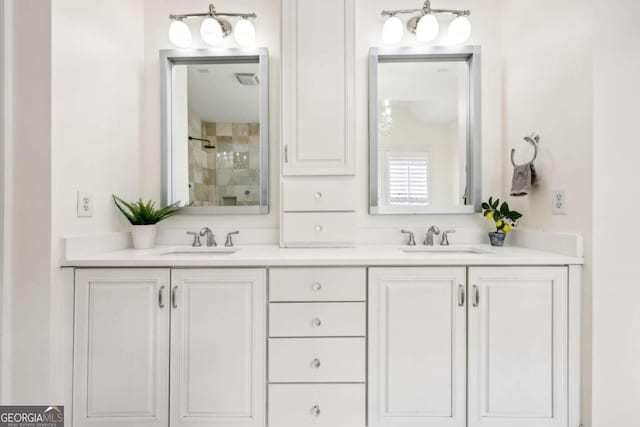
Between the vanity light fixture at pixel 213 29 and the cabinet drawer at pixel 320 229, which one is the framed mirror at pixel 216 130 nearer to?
the vanity light fixture at pixel 213 29

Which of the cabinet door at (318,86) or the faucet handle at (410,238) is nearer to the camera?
the cabinet door at (318,86)

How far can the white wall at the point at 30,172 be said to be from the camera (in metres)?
1.26

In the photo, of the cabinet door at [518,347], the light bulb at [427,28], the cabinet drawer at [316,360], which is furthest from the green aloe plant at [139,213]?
the light bulb at [427,28]

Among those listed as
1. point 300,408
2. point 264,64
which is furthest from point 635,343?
point 264,64

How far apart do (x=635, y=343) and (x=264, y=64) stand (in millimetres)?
2252

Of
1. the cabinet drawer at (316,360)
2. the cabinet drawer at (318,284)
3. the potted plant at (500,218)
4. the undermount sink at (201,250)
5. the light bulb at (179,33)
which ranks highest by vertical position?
the light bulb at (179,33)

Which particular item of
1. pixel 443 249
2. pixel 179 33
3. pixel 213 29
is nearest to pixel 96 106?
pixel 179 33

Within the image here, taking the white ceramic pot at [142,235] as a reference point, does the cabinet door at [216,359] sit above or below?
below

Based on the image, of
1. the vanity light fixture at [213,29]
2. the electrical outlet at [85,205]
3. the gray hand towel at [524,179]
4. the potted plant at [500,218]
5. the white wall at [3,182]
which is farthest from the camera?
the vanity light fixture at [213,29]

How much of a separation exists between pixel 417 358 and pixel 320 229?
2.57ft

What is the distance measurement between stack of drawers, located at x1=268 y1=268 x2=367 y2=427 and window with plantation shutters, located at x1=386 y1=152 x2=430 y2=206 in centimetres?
75

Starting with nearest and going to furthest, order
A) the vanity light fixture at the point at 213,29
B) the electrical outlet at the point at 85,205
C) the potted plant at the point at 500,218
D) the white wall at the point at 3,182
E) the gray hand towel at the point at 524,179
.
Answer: the white wall at the point at 3,182 → the electrical outlet at the point at 85,205 → the gray hand towel at the point at 524,179 → the potted plant at the point at 500,218 → the vanity light fixture at the point at 213,29

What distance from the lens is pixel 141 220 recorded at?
1.67 m

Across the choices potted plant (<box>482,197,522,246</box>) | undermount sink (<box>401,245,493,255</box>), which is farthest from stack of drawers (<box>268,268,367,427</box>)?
potted plant (<box>482,197,522,246</box>)
